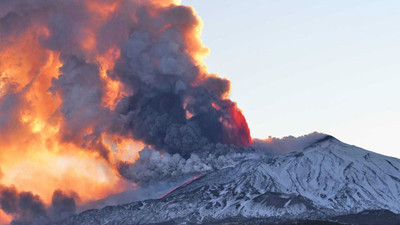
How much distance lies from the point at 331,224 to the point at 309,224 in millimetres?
5250

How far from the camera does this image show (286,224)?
636 ft

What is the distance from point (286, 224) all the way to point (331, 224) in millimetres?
16817

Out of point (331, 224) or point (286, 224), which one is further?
point (286, 224)

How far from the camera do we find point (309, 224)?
598ft

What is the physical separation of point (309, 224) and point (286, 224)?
12.3 meters
